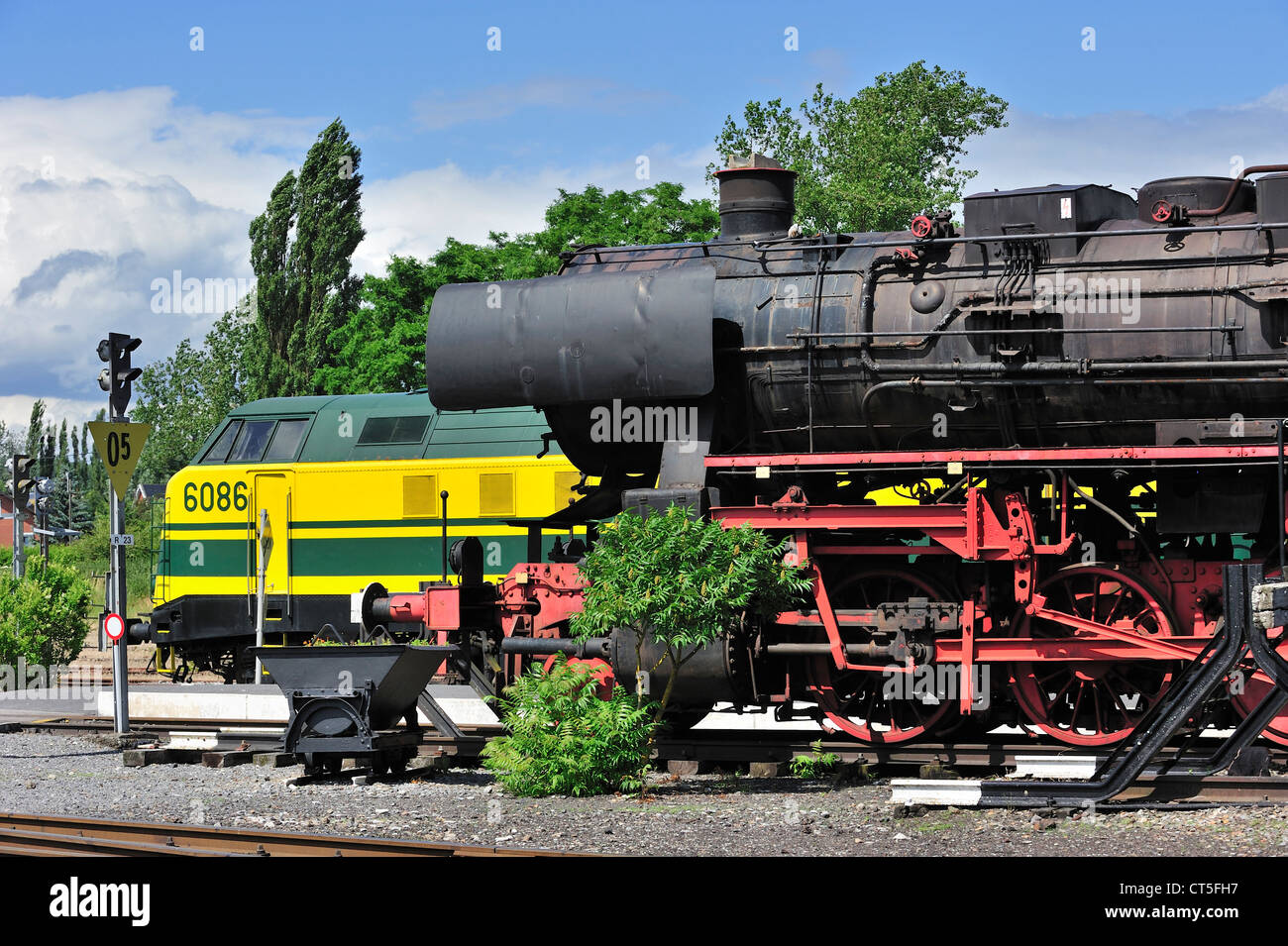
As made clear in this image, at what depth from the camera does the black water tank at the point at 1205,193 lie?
1049 cm

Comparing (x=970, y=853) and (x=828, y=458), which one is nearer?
(x=970, y=853)

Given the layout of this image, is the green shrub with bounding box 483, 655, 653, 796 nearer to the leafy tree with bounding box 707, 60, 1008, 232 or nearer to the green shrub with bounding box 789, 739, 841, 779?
the green shrub with bounding box 789, 739, 841, 779

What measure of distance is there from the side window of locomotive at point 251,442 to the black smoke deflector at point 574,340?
24.1 feet

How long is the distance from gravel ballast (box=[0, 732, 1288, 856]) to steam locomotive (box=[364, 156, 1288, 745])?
4.34 ft

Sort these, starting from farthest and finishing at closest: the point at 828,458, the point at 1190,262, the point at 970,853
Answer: the point at 828,458
the point at 1190,262
the point at 970,853

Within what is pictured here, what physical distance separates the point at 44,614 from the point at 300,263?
81.3ft

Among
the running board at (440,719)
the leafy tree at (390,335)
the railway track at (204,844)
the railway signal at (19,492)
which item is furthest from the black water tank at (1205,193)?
the leafy tree at (390,335)

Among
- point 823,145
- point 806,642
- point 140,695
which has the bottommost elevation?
point 140,695

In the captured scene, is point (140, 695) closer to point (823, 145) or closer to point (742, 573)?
point (742, 573)

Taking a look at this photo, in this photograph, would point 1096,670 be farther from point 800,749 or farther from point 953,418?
point 800,749

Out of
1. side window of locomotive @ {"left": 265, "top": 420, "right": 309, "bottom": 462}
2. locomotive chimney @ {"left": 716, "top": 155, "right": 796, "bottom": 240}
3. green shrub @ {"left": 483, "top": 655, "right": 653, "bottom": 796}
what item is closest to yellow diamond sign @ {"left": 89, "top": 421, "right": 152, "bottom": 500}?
side window of locomotive @ {"left": 265, "top": 420, "right": 309, "bottom": 462}

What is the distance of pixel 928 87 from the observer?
37.4 meters

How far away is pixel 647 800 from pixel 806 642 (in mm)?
1979

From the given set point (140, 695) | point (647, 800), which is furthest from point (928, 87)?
point (647, 800)
